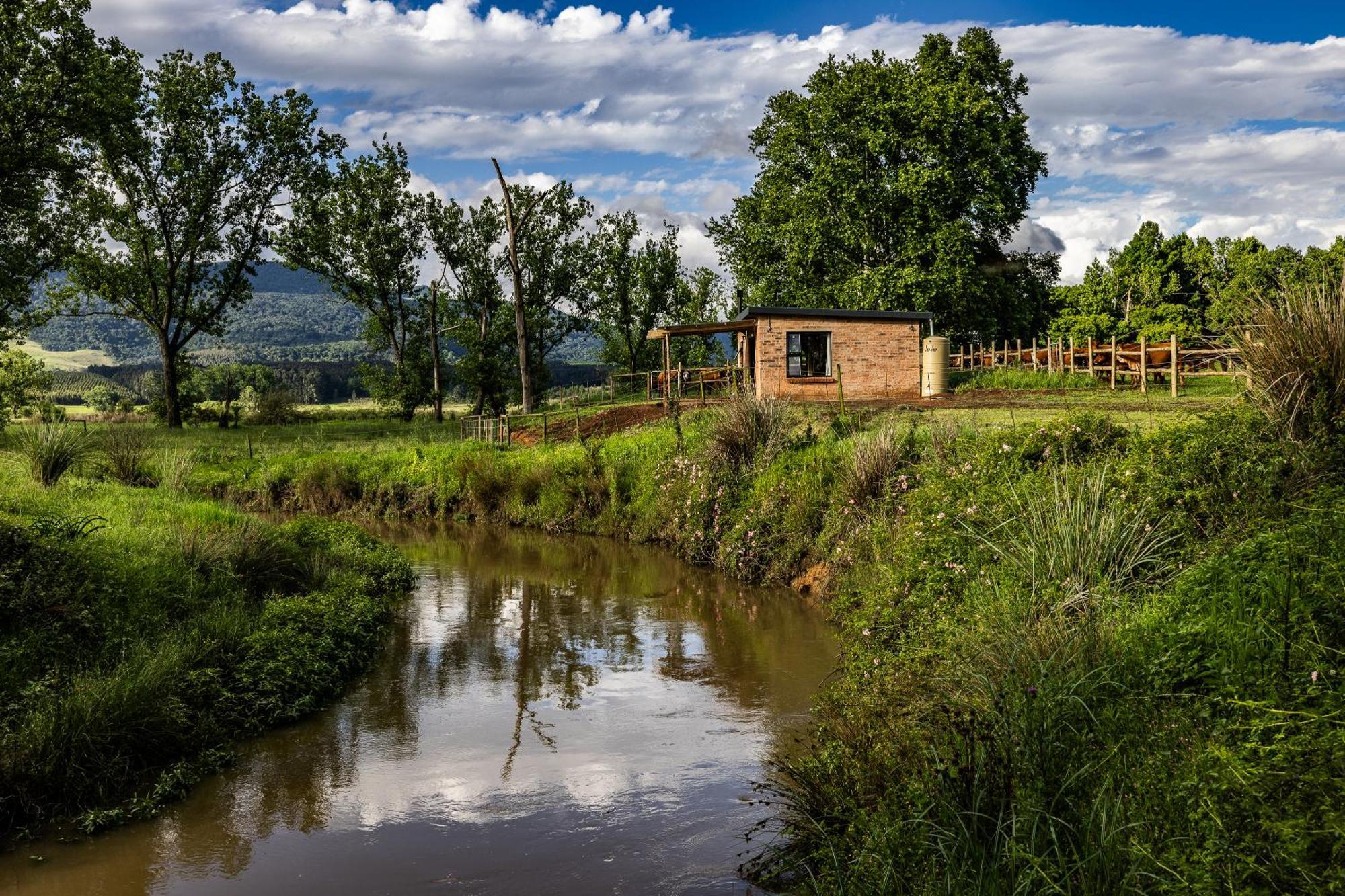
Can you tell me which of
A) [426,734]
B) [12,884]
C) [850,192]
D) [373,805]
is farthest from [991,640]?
[850,192]

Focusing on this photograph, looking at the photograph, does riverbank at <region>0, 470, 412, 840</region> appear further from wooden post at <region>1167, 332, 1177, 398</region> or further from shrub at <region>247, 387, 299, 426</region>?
shrub at <region>247, 387, 299, 426</region>

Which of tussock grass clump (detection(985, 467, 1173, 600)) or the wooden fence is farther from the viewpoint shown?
the wooden fence

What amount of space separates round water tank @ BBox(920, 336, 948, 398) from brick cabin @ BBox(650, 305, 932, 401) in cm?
79

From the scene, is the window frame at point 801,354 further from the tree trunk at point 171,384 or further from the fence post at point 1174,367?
the tree trunk at point 171,384

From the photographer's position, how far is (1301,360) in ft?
26.5

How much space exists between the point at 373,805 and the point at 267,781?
111 cm

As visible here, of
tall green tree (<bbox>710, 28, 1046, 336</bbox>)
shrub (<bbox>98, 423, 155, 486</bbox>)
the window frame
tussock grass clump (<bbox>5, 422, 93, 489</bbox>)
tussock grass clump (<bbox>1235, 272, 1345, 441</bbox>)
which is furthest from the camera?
tall green tree (<bbox>710, 28, 1046, 336</bbox>)

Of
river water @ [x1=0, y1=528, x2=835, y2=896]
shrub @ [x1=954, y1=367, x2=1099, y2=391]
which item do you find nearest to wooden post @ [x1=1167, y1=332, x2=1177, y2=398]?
shrub @ [x1=954, y1=367, x2=1099, y2=391]

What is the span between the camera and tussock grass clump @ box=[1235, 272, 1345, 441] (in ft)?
26.0

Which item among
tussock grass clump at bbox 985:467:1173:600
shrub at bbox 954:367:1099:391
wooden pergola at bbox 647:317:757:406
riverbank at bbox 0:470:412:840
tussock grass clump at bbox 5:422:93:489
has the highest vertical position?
wooden pergola at bbox 647:317:757:406

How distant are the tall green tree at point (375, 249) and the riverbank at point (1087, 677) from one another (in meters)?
44.8

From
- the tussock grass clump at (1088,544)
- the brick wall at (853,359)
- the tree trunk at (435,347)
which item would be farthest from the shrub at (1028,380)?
the tree trunk at (435,347)

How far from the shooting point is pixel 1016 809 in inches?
188

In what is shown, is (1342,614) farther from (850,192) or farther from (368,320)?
(368,320)
